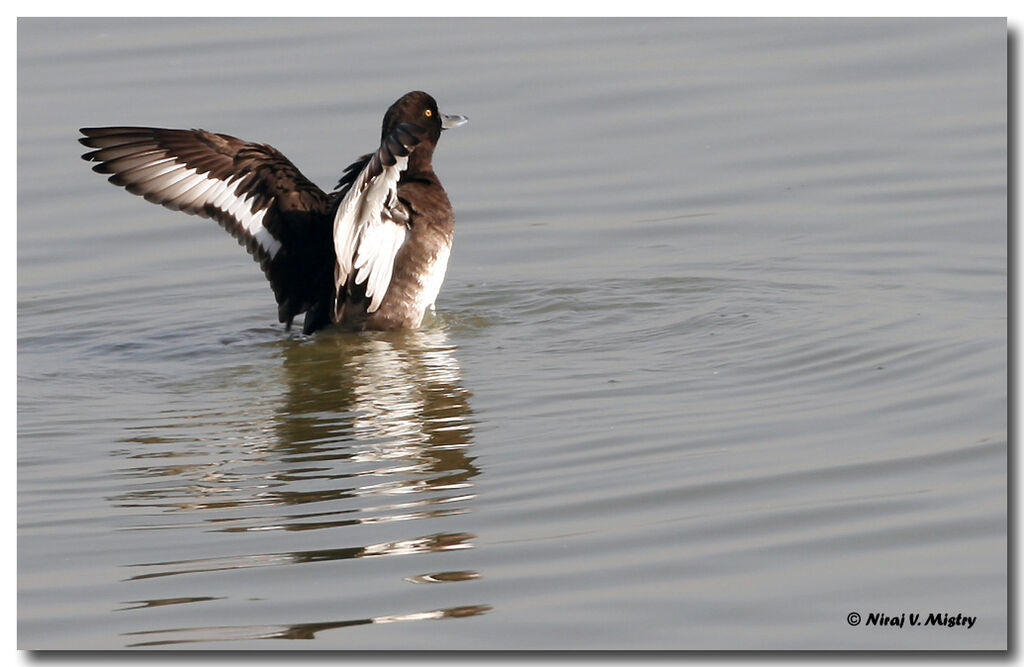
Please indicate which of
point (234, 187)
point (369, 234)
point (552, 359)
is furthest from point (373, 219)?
point (552, 359)

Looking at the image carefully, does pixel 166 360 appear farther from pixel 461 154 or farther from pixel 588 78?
pixel 588 78

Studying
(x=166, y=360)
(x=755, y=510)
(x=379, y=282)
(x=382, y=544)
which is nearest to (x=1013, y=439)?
(x=755, y=510)

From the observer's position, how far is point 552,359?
25.6 ft

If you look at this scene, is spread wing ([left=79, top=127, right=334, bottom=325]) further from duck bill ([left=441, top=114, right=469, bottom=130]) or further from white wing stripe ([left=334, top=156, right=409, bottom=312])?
duck bill ([left=441, top=114, right=469, bottom=130])

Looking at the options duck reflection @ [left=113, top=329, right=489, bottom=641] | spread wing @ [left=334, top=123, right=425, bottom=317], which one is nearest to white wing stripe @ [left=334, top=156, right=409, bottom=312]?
spread wing @ [left=334, top=123, right=425, bottom=317]

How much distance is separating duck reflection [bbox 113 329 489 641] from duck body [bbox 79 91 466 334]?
1.91 feet

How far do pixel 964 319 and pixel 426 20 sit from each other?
298 inches

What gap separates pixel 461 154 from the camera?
11.8 m

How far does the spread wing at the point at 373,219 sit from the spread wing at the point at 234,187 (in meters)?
0.25

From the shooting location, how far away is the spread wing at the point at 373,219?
6930mm

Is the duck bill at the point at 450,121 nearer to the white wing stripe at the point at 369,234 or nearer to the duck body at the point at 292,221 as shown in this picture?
the duck body at the point at 292,221

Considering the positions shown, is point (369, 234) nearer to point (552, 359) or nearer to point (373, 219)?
point (373, 219)

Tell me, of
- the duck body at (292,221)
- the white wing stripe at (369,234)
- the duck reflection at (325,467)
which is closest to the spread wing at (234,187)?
the duck body at (292,221)

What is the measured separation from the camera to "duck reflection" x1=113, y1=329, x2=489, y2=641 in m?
5.27
